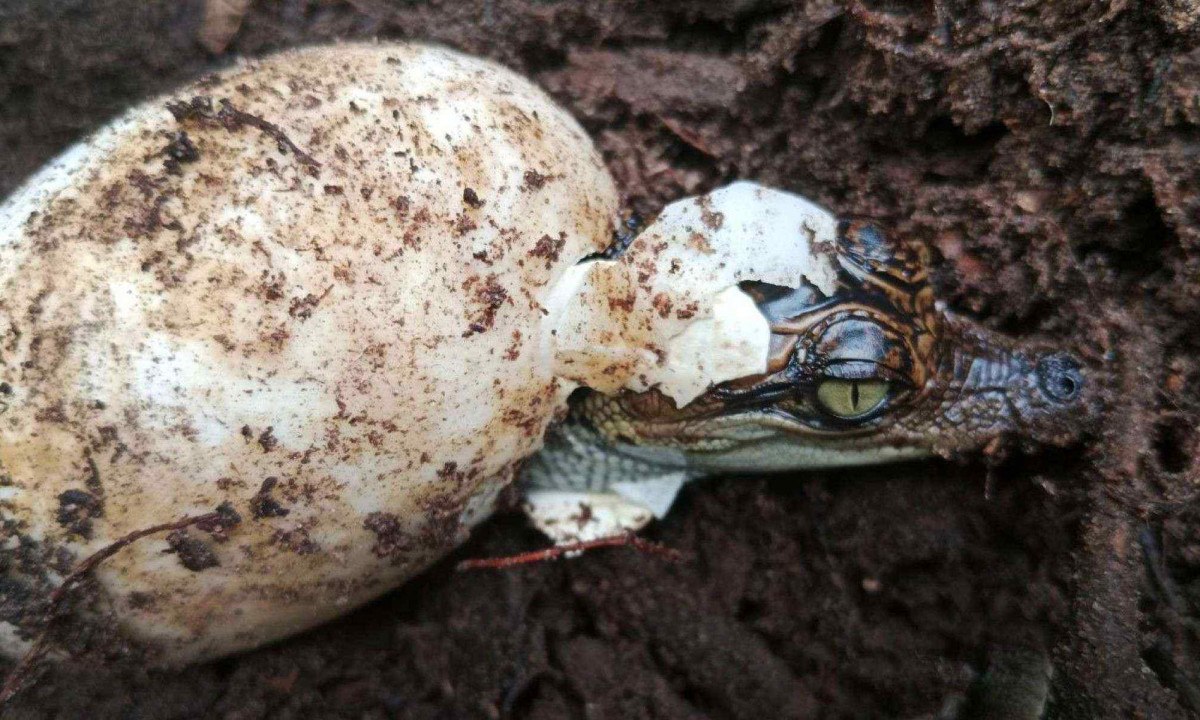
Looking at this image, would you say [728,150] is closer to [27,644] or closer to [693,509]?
[693,509]

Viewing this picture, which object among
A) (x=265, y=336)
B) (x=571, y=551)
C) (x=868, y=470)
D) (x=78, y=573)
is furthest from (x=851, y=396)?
(x=78, y=573)

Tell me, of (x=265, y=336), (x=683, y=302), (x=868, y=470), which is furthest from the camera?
(x=868, y=470)

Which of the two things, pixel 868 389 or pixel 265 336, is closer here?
pixel 265 336

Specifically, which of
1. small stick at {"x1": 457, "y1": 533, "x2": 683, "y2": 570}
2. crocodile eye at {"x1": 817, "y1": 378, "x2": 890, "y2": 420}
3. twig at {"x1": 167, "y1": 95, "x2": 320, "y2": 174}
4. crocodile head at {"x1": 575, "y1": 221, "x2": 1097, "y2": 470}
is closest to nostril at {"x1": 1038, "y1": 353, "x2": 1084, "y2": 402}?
crocodile head at {"x1": 575, "y1": 221, "x2": 1097, "y2": 470}

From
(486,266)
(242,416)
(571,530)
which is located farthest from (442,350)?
(571,530)

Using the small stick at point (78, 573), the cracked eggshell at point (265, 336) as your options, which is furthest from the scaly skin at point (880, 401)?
the small stick at point (78, 573)

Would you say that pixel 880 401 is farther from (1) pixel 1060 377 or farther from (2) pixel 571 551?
(2) pixel 571 551

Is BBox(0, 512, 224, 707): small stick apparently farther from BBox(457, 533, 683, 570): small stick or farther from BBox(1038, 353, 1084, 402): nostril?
BBox(1038, 353, 1084, 402): nostril
